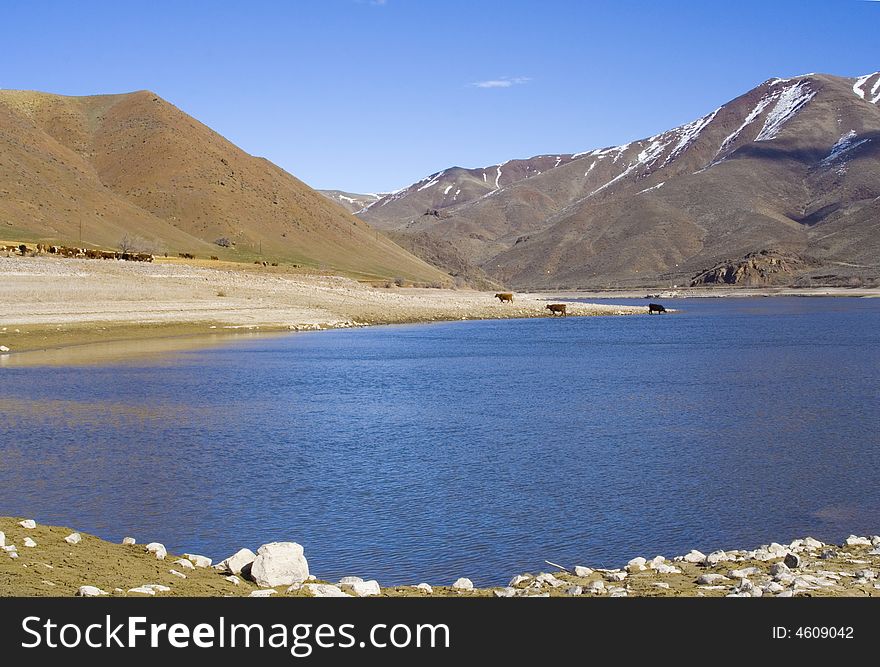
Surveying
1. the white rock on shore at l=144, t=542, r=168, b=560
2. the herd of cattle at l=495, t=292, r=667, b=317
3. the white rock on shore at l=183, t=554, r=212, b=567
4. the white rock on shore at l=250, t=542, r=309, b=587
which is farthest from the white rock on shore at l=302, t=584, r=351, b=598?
the herd of cattle at l=495, t=292, r=667, b=317

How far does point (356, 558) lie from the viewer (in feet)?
37.9

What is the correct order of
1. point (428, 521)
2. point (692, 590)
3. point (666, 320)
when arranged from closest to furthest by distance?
point (692, 590) → point (428, 521) → point (666, 320)

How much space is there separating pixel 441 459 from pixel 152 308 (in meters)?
38.5

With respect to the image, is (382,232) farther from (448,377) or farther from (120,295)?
(448,377)

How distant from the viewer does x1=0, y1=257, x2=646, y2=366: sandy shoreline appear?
4197 centimetres

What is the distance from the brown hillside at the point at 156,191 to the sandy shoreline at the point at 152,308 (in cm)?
3020

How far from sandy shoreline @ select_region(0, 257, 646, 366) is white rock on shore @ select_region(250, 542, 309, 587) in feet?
88.3

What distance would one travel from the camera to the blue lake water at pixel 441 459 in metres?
12.5

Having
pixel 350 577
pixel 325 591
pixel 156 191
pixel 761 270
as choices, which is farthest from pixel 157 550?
pixel 761 270
